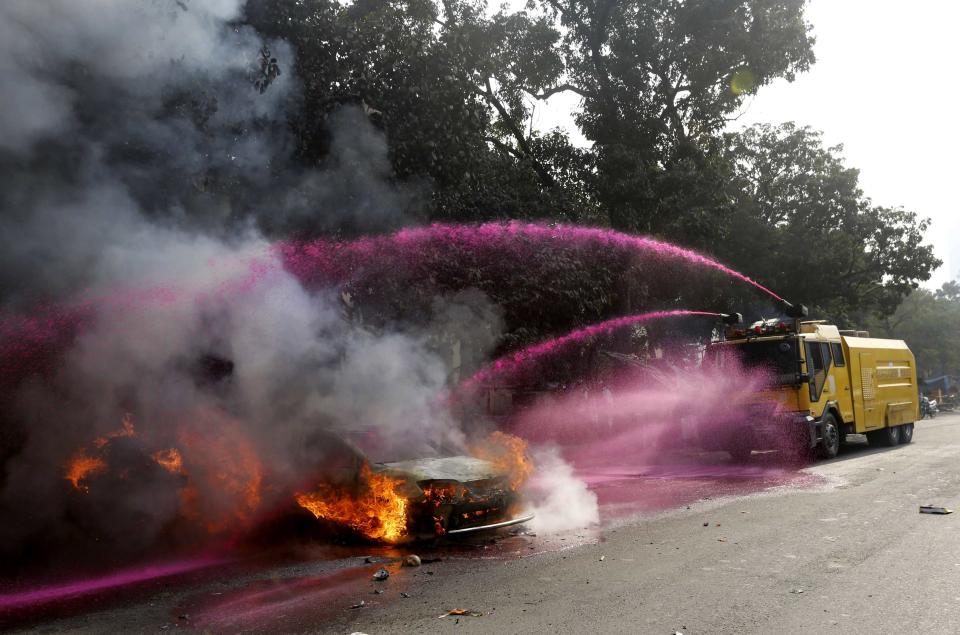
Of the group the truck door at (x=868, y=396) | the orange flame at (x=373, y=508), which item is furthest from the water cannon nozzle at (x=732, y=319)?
the orange flame at (x=373, y=508)

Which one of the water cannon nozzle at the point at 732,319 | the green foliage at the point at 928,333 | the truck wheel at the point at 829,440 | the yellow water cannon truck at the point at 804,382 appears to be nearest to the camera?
the yellow water cannon truck at the point at 804,382

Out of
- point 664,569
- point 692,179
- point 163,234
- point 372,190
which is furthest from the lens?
point 692,179

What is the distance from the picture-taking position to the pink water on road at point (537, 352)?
615 inches

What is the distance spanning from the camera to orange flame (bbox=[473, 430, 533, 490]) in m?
7.66

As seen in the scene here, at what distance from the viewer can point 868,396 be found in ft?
48.9

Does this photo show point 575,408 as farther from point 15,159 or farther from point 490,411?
point 15,159

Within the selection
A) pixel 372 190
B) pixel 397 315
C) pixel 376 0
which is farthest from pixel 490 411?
pixel 376 0

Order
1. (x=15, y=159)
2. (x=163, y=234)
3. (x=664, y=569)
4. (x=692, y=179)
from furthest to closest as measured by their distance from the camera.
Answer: (x=692, y=179), (x=163, y=234), (x=15, y=159), (x=664, y=569)

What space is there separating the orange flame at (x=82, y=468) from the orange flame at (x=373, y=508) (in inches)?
104

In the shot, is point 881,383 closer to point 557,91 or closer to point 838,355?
point 838,355

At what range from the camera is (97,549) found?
7473 millimetres

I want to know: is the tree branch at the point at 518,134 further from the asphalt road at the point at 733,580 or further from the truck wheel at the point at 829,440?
the asphalt road at the point at 733,580

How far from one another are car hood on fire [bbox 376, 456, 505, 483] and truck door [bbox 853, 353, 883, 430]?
10.3 m

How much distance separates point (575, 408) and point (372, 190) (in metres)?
10.1
